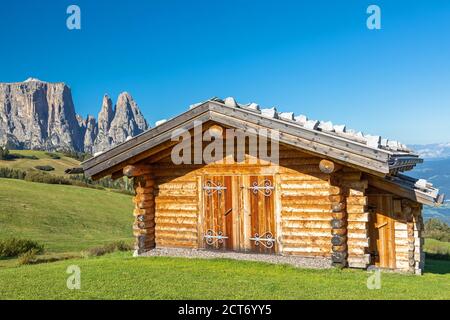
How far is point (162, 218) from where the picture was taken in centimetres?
1284

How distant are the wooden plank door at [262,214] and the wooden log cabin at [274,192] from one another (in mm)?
26

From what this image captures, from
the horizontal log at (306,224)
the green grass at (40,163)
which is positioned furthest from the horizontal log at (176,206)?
the green grass at (40,163)

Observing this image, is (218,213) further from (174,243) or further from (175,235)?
(174,243)

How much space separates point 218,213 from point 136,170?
260cm


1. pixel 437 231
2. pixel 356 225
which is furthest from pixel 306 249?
pixel 437 231

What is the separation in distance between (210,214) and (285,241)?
7.28 ft

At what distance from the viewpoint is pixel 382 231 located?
10695 mm

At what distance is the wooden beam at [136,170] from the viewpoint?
12148 millimetres

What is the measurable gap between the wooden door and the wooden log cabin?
0.02m

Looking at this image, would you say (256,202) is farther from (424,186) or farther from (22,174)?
(22,174)

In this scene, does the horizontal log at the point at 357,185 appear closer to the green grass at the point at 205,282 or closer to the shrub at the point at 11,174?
the green grass at the point at 205,282

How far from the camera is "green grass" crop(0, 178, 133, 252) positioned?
21.2 metres

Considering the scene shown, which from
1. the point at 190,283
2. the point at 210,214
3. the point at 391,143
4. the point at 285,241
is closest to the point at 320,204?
the point at 285,241

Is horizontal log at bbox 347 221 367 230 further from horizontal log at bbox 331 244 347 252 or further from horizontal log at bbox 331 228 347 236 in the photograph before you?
horizontal log at bbox 331 244 347 252
